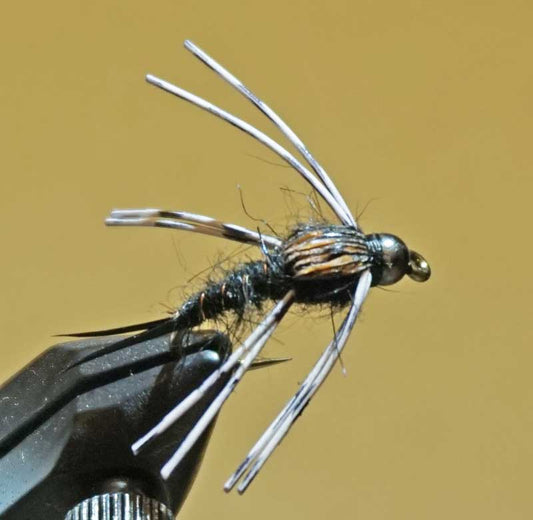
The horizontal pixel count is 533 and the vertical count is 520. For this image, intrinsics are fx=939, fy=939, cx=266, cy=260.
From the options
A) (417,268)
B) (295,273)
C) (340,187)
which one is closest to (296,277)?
(295,273)

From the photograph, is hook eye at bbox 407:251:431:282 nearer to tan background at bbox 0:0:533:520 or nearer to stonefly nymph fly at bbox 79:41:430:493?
stonefly nymph fly at bbox 79:41:430:493

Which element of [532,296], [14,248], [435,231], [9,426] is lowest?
[532,296]

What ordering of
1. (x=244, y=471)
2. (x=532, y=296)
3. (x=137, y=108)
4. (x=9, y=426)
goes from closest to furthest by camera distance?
(x=244, y=471), (x=9, y=426), (x=532, y=296), (x=137, y=108)

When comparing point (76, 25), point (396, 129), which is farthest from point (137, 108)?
point (396, 129)

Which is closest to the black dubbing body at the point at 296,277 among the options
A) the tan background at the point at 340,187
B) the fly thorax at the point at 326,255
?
the fly thorax at the point at 326,255

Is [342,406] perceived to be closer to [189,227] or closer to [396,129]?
[396,129]

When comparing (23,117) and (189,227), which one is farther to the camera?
(23,117)

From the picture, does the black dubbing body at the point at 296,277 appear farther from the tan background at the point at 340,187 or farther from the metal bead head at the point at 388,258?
the tan background at the point at 340,187
